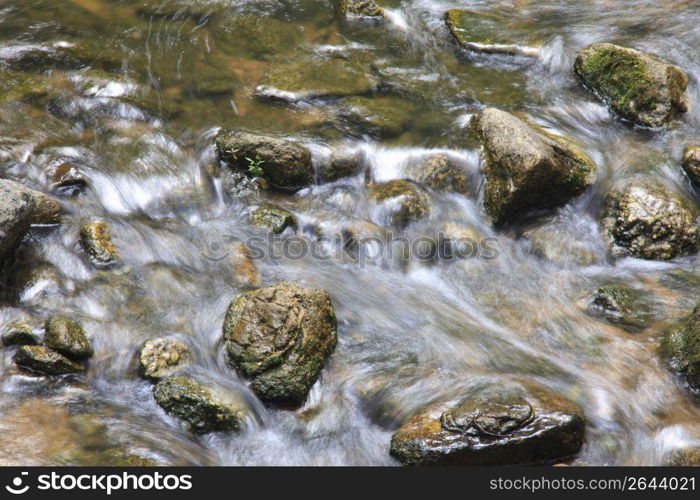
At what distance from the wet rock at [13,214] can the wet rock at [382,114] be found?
3.82 m

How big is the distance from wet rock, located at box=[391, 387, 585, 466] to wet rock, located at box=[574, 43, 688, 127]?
14.7 feet

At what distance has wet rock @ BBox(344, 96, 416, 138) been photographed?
24.6 feet

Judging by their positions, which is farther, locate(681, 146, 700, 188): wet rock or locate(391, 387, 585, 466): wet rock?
locate(681, 146, 700, 188): wet rock

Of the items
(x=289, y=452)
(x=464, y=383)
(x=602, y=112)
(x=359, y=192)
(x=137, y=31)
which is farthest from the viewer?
(x=137, y=31)

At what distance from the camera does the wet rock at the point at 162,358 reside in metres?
5.05

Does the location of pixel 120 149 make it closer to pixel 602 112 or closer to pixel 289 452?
pixel 289 452

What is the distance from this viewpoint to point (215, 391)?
4.87 metres

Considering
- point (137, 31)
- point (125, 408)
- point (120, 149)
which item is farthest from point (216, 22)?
point (125, 408)

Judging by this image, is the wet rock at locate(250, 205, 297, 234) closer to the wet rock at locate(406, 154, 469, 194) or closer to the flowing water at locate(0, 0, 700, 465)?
the flowing water at locate(0, 0, 700, 465)

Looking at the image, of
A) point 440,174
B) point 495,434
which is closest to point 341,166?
point 440,174

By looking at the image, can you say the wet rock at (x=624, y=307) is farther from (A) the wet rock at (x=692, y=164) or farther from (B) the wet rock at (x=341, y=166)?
(B) the wet rock at (x=341, y=166)

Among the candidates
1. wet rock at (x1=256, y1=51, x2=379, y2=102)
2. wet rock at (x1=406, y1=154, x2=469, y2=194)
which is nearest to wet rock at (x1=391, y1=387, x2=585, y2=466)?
wet rock at (x1=406, y1=154, x2=469, y2=194)

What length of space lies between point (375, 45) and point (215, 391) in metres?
5.85

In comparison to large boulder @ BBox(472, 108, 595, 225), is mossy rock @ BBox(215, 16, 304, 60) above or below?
above
